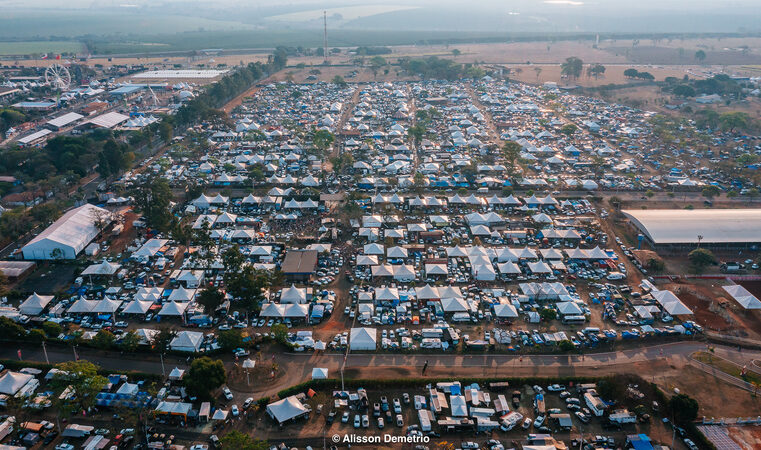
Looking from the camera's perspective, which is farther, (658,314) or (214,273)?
(214,273)

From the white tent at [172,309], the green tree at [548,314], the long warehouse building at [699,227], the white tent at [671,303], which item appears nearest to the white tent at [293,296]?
the white tent at [172,309]

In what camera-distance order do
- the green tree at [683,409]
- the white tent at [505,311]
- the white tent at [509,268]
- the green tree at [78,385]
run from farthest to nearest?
the white tent at [509,268], the white tent at [505,311], the green tree at [683,409], the green tree at [78,385]

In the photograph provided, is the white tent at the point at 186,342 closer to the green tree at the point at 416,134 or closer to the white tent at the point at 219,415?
the white tent at the point at 219,415

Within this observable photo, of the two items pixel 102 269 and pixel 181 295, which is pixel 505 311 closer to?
pixel 181 295

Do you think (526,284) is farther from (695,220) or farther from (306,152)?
(306,152)

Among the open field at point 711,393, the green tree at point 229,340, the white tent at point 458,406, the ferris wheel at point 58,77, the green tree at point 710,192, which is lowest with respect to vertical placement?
the open field at point 711,393

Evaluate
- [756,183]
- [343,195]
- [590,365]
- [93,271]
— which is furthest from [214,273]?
[756,183]
